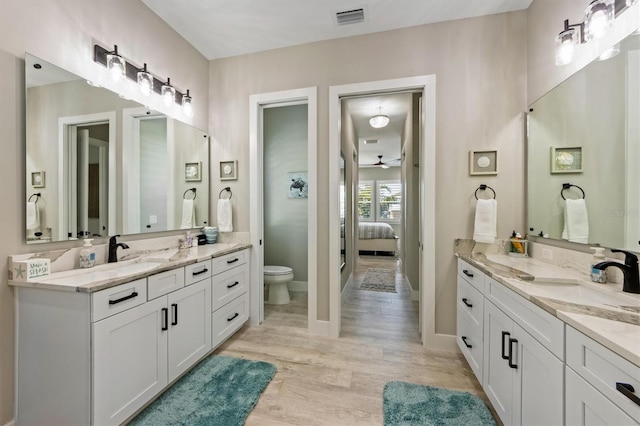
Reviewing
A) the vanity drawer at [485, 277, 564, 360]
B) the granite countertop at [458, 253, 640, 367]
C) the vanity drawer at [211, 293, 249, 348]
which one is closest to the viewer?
the granite countertop at [458, 253, 640, 367]

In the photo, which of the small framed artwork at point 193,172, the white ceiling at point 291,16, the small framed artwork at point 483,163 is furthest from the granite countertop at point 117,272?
the small framed artwork at point 483,163

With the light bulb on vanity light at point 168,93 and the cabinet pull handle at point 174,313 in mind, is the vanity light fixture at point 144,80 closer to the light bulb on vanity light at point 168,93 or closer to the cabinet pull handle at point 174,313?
the light bulb on vanity light at point 168,93

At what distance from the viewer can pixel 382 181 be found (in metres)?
8.85

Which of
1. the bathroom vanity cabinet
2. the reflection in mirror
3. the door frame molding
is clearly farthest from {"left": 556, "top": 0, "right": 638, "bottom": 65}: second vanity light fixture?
the bathroom vanity cabinet

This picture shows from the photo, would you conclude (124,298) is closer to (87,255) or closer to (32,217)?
(87,255)

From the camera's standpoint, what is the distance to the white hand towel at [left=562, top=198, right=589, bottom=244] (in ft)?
4.96

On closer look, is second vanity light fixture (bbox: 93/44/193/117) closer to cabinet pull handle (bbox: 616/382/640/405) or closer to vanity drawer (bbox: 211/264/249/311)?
vanity drawer (bbox: 211/264/249/311)

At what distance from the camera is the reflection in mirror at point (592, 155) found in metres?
1.23

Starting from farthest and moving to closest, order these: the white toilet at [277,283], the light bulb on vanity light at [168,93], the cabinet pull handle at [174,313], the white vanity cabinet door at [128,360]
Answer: the white toilet at [277,283] < the light bulb on vanity light at [168,93] < the cabinet pull handle at [174,313] < the white vanity cabinet door at [128,360]

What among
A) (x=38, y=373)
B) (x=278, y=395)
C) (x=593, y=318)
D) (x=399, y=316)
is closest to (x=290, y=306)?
(x=399, y=316)

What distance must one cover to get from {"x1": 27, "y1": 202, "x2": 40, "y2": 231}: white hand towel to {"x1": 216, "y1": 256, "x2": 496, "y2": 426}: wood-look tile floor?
1575 mm

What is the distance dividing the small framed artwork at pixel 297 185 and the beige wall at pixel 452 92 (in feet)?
4.54

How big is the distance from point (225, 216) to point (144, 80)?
4.54 ft

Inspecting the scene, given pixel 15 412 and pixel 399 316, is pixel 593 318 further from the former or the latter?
pixel 15 412
